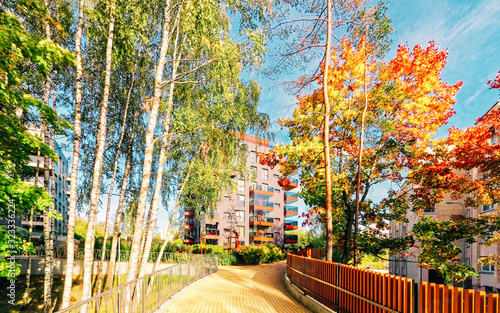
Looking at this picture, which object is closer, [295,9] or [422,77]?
[295,9]

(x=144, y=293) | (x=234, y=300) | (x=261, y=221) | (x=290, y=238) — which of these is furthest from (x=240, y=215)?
(x=144, y=293)

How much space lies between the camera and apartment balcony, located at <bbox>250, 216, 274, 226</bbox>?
42.6 metres

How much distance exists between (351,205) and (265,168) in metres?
33.3

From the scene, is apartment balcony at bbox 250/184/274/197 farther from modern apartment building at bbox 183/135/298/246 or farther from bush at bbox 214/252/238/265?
bush at bbox 214/252/238/265

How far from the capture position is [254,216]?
43625 mm

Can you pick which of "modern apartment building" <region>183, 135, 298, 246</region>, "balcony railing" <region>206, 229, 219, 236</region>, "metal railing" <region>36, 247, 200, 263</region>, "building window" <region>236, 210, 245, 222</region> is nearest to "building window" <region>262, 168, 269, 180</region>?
"modern apartment building" <region>183, 135, 298, 246</region>

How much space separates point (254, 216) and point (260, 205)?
2068 millimetres

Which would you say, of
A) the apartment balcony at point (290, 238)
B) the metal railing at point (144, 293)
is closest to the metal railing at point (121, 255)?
the metal railing at point (144, 293)

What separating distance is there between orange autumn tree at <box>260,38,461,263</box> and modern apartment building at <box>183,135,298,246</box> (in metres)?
27.2

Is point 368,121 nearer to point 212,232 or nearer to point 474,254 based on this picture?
point 474,254

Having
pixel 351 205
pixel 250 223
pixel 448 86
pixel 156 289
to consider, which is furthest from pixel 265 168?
pixel 156 289

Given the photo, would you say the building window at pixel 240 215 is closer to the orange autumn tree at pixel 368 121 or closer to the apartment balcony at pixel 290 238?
the apartment balcony at pixel 290 238

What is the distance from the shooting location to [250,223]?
43.9 metres

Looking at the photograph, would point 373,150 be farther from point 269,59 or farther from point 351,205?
point 269,59
